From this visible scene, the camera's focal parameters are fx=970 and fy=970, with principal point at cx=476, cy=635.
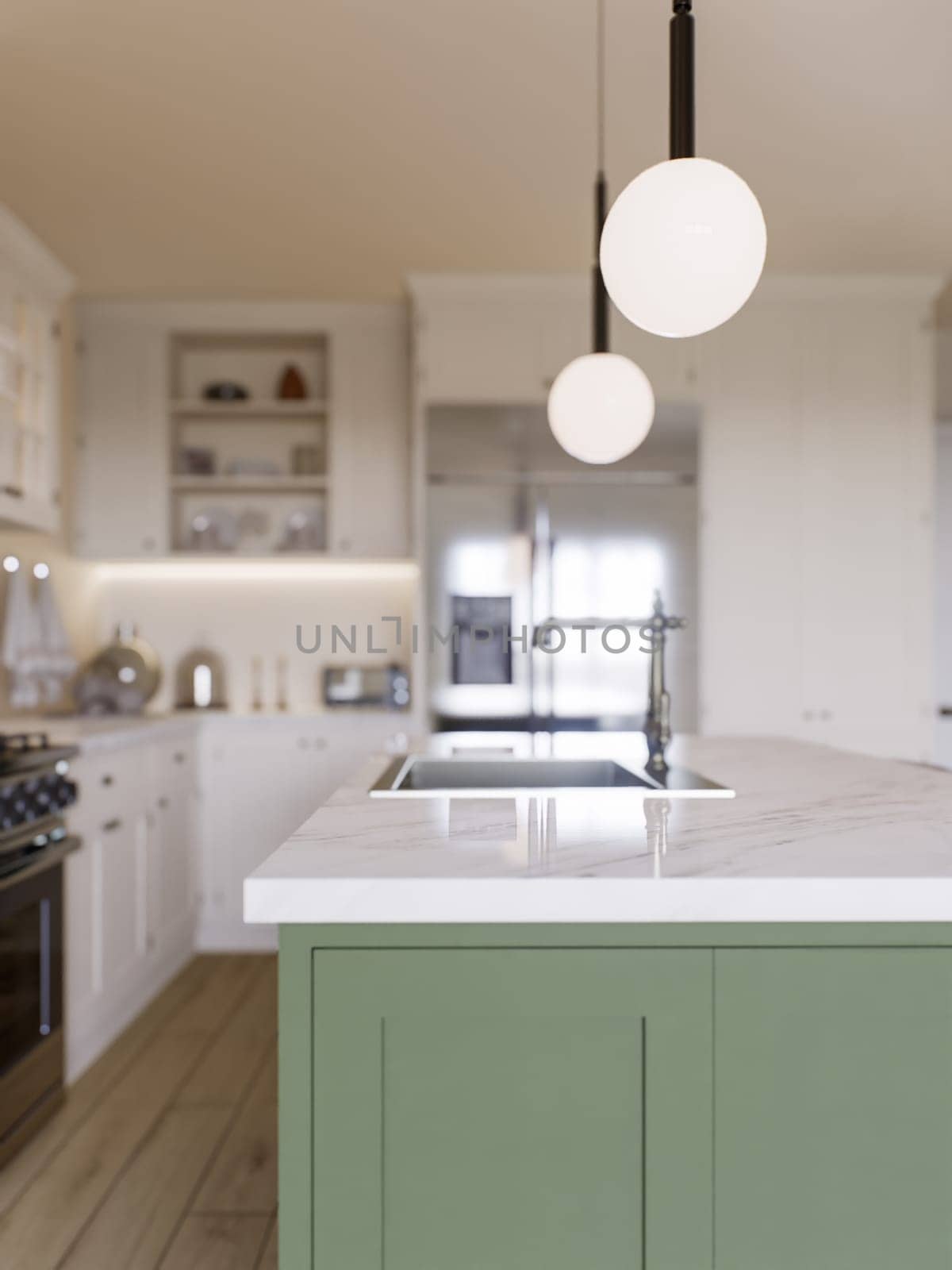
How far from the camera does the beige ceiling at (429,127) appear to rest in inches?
88.9

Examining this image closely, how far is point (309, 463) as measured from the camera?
165 inches

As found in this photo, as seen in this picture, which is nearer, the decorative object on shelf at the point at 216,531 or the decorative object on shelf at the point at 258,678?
the decorative object on shelf at the point at 216,531

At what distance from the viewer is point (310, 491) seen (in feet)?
14.0

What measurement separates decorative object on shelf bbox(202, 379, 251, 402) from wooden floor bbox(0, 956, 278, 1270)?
7.97 feet

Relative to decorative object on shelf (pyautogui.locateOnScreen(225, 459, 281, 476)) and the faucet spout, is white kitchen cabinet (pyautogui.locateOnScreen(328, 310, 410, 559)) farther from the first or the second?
the faucet spout

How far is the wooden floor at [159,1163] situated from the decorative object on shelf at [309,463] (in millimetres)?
2217

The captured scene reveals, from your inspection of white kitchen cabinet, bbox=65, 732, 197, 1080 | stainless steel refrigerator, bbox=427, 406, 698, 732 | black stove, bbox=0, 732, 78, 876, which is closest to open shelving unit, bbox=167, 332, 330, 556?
stainless steel refrigerator, bbox=427, 406, 698, 732

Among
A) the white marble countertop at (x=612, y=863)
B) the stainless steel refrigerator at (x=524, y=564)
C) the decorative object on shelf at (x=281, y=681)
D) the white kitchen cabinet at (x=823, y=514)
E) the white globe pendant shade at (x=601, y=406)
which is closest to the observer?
the white marble countertop at (x=612, y=863)

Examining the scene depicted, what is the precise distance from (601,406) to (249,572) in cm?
251

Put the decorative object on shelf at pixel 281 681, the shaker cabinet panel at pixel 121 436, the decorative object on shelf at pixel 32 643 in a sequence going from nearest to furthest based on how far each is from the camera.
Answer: the decorative object on shelf at pixel 32 643, the shaker cabinet panel at pixel 121 436, the decorative object on shelf at pixel 281 681

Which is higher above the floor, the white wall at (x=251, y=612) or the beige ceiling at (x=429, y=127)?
the beige ceiling at (x=429, y=127)

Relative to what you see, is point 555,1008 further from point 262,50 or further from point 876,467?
point 876,467

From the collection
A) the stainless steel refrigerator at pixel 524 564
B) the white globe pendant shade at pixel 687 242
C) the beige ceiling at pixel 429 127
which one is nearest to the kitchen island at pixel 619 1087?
the white globe pendant shade at pixel 687 242

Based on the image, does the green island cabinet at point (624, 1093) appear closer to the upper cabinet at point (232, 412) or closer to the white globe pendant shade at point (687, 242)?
the white globe pendant shade at point (687, 242)
